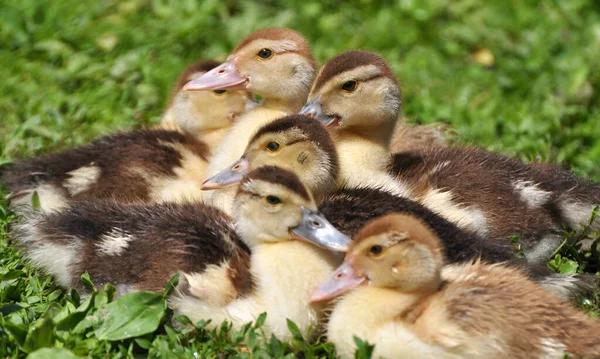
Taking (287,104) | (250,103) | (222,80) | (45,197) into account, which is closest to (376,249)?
(287,104)

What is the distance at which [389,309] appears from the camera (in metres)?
3.43

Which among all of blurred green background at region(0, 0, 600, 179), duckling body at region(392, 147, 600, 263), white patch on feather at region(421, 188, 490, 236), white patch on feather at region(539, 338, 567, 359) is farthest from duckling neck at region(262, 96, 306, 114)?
white patch on feather at region(539, 338, 567, 359)

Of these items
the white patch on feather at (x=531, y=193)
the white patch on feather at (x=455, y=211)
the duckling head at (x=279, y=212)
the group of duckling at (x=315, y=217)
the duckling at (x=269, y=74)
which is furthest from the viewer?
the duckling at (x=269, y=74)

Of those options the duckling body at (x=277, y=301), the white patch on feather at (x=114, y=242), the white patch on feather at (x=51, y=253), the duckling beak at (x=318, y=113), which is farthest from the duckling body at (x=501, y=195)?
the white patch on feather at (x=51, y=253)

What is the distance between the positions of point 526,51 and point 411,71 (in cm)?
96

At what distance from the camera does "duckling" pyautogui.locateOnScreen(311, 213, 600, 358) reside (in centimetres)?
329

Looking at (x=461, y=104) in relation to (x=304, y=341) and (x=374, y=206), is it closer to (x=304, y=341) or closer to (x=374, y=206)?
(x=374, y=206)

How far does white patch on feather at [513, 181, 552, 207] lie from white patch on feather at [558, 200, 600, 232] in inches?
3.4

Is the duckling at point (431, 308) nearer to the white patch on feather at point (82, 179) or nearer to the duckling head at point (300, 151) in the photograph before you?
the duckling head at point (300, 151)

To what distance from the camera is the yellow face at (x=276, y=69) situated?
193 inches

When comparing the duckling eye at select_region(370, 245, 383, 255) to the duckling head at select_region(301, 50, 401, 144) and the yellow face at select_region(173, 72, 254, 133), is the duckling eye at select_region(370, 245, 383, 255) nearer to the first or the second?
the duckling head at select_region(301, 50, 401, 144)

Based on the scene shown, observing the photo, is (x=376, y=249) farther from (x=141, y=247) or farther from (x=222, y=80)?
(x=222, y=80)

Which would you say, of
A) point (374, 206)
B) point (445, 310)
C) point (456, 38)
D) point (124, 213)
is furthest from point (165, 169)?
point (456, 38)

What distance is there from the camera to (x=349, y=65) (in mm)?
4594
